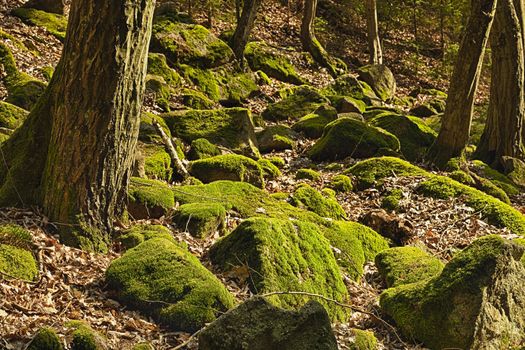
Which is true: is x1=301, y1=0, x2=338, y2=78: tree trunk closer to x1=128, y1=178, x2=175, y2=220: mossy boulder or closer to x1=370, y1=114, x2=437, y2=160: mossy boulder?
x1=370, y1=114, x2=437, y2=160: mossy boulder

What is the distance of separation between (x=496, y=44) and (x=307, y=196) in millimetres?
6768

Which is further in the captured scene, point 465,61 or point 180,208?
point 465,61

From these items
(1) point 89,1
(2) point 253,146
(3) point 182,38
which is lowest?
(2) point 253,146

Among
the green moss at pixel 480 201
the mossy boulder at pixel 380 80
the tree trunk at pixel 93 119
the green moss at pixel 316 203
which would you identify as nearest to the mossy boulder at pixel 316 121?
the green moss at pixel 480 201

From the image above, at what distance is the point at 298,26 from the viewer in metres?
27.7

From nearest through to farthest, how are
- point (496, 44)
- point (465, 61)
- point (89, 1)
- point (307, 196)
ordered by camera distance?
point (89, 1), point (307, 196), point (465, 61), point (496, 44)

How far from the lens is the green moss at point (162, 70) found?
643 inches

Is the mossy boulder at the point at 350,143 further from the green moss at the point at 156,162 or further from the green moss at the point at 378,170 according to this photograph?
the green moss at the point at 156,162

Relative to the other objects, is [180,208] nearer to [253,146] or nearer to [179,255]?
[179,255]

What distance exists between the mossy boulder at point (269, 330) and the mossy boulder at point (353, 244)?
131 inches

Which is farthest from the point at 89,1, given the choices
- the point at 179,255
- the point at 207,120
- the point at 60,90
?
the point at 207,120

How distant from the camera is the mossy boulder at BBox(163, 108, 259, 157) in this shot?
40.2 feet

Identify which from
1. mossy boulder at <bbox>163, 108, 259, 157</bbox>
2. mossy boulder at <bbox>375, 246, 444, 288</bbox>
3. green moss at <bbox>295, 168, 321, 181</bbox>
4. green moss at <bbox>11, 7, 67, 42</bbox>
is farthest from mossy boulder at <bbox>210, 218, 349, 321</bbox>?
green moss at <bbox>11, 7, 67, 42</bbox>

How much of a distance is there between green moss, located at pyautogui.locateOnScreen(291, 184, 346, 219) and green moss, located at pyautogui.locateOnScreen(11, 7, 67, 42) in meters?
8.77
